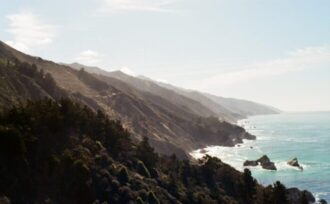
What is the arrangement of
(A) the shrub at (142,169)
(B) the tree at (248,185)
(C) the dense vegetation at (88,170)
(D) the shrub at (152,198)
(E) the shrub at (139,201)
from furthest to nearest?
(B) the tree at (248,185) → (A) the shrub at (142,169) → (D) the shrub at (152,198) → (E) the shrub at (139,201) → (C) the dense vegetation at (88,170)

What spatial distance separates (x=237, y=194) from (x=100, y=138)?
3035 cm

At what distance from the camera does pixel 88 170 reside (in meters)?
59.0

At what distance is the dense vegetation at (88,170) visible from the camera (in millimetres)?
50938

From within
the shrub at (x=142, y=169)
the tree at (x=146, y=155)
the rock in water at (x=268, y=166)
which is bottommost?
the rock in water at (x=268, y=166)

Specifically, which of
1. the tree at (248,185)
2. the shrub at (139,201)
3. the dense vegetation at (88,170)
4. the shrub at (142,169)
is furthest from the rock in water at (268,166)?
the shrub at (139,201)

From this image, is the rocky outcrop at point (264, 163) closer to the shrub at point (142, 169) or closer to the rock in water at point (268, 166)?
the rock in water at point (268, 166)

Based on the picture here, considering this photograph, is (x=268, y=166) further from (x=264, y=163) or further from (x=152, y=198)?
(x=152, y=198)

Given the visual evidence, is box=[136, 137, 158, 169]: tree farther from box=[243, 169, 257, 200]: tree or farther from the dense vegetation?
box=[243, 169, 257, 200]: tree

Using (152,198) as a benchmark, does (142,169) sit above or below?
above

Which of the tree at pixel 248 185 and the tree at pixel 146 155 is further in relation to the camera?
the tree at pixel 248 185

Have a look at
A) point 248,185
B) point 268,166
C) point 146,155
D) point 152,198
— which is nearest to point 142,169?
point 146,155

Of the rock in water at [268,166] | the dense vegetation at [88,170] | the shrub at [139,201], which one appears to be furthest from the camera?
the rock in water at [268,166]

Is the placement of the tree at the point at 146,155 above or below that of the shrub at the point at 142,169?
above

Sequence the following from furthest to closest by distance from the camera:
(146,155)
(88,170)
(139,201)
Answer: (146,155) < (139,201) < (88,170)
